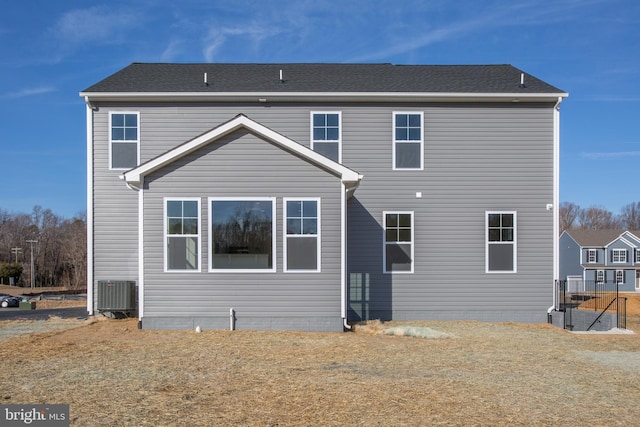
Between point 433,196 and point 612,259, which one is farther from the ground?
point 433,196

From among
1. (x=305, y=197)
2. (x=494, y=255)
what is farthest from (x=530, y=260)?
(x=305, y=197)

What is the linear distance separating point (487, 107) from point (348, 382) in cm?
1047

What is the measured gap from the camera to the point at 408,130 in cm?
1569

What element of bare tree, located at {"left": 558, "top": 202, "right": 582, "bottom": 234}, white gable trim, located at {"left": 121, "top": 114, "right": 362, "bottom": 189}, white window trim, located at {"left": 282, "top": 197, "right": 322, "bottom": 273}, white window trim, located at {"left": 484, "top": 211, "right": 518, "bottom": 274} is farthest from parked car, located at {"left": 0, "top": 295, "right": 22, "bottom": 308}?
bare tree, located at {"left": 558, "top": 202, "right": 582, "bottom": 234}

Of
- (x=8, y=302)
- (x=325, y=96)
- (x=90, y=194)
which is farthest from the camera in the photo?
(x=8, y=302)

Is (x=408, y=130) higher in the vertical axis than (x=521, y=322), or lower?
higher

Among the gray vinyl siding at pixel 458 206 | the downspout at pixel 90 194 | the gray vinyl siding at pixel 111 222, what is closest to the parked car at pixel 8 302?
the downspout at pixel 90 194

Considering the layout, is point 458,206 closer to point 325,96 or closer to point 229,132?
point 325,96

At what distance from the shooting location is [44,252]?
66562mm

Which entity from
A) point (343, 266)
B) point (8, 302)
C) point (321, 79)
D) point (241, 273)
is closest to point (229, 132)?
point (241, 273)

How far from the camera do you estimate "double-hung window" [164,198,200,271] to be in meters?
12.8

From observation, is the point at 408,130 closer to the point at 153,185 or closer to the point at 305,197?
the point at 305,197

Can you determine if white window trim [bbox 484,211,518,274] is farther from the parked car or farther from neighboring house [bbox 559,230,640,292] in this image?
neighboring house [bbox 559,230,640,292]

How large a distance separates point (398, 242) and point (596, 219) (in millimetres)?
91420
